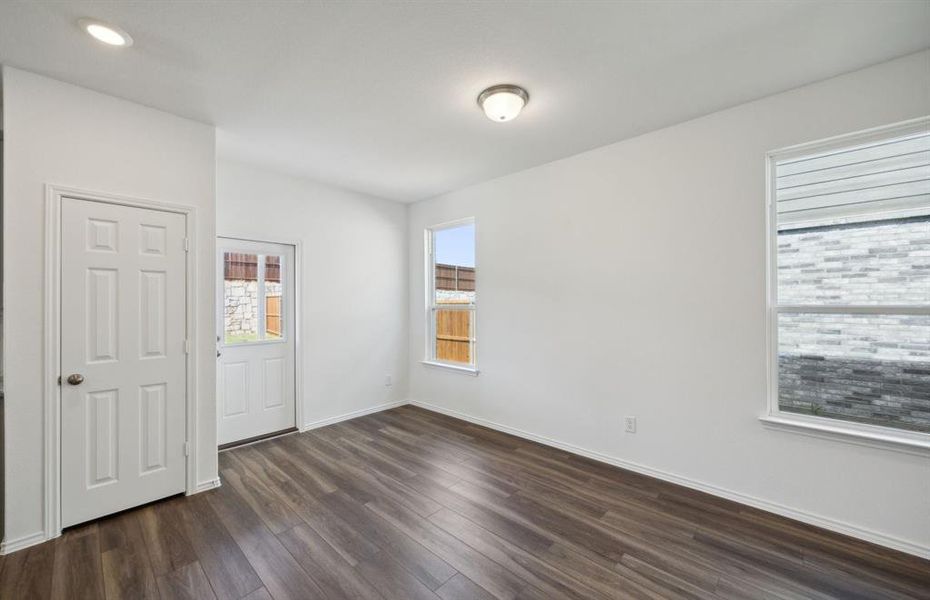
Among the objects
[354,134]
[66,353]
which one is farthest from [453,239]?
[66,353]

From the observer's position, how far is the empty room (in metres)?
1.91

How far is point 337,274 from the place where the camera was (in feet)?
14.5

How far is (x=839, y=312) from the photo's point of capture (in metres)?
2.34

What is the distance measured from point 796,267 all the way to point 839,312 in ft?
1.16

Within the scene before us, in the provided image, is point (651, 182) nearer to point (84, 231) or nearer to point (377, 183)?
point (377, 183)

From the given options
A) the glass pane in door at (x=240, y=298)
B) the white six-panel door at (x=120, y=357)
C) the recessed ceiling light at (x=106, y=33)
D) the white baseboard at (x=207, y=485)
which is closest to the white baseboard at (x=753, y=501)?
the white baseboard at (x=207, y=485)

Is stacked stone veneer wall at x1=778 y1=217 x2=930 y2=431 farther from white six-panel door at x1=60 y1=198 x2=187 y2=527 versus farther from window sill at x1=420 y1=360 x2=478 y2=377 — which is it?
white six-panel door at x1=60 y1=198 x2=187 y2=527

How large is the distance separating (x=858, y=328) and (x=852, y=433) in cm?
63

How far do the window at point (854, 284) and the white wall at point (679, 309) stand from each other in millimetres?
135

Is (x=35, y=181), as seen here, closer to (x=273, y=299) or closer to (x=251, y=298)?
(x=251, y=298)

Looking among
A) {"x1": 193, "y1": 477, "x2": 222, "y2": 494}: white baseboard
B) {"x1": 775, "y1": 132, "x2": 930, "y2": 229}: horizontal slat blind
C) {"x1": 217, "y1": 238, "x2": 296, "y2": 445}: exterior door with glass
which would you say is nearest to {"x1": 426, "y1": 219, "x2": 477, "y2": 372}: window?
{"x1": 217, "y1": 238, "x2": 296, "y2": 445}: exterior door with glass

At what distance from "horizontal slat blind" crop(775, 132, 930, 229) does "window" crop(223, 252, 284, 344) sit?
4.43 m

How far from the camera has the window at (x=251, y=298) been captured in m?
3.75

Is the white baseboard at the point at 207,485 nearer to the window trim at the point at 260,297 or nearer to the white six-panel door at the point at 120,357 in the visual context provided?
the white six-panel door at the point at 120,357
